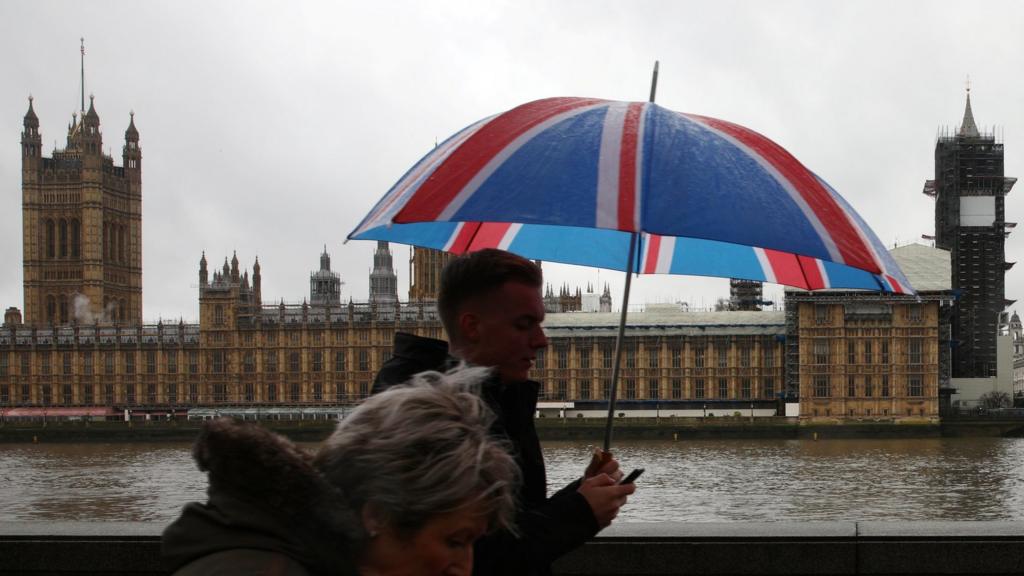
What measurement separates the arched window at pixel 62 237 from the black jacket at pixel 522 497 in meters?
80.9

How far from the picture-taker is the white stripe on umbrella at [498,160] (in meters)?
2.46

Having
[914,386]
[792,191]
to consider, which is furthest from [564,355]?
[792,191]

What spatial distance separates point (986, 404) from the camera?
→ 5434 cm

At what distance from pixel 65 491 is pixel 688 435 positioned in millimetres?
26338

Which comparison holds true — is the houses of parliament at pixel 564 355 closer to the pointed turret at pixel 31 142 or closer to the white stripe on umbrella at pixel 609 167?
the pointed turret at pixel 31 142

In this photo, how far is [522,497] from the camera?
2.35 metres

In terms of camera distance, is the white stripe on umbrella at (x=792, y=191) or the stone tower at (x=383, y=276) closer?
the white stripe on umbrella at (x=792, y=191)

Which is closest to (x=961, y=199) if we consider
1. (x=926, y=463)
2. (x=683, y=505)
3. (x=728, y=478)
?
(x=926, y=463)

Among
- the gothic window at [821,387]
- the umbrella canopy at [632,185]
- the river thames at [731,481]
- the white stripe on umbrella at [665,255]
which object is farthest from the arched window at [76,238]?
the umbrella canopy at [632,185]

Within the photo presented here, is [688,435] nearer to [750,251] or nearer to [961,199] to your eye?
[961,199]

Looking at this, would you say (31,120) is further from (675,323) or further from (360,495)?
(360,495)

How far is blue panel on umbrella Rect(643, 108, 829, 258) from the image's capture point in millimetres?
2389

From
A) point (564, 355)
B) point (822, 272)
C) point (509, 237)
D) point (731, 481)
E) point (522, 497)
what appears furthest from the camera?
point (564, 355)

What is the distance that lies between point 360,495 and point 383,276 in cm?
7731
